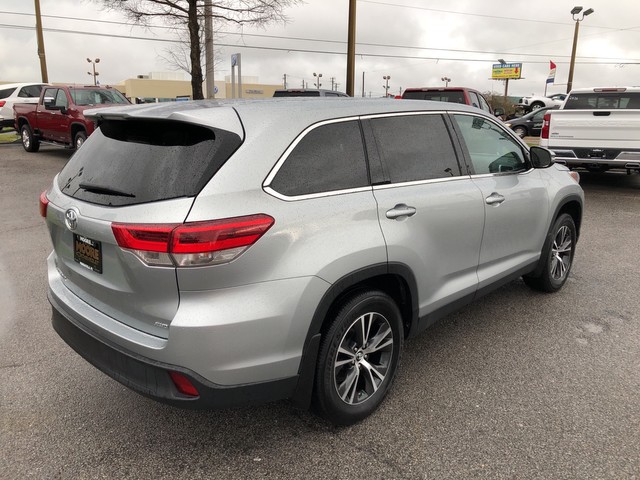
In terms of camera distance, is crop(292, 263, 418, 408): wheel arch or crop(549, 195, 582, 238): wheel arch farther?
crop(549, 195, 582, 238): wheel arch

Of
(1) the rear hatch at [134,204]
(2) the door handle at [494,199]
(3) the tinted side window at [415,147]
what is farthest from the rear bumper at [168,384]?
(2) the door handle at [494,199]

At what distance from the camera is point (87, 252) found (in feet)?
8.32

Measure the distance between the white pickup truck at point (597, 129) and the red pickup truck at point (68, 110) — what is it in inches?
385

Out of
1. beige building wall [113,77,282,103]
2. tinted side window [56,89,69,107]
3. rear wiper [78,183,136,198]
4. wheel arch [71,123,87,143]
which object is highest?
beige building wall [113,77,282,103]

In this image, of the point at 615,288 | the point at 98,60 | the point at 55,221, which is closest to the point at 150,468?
the point at 55,221

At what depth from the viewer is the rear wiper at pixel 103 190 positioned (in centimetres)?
238

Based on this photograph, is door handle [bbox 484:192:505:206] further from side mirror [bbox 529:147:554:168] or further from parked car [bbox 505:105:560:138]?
parked car [bbox 505:105:560:138]

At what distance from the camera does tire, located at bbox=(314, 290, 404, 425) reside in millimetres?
2604

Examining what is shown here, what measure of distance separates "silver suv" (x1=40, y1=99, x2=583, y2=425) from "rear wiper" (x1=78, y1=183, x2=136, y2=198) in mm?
12

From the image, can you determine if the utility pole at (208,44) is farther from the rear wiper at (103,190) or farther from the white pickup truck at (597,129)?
the rear wiper at (103,190)

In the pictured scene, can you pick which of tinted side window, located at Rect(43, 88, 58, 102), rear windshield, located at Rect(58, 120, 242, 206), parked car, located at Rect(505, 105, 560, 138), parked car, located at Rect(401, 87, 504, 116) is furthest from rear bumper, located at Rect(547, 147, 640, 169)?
parked car, located at Rect(505, 105, 560, 138)

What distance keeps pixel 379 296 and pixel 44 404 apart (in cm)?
207

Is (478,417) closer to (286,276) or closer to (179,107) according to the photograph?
(286,276)

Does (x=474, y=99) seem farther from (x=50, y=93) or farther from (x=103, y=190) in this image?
(x=103, y=190)
